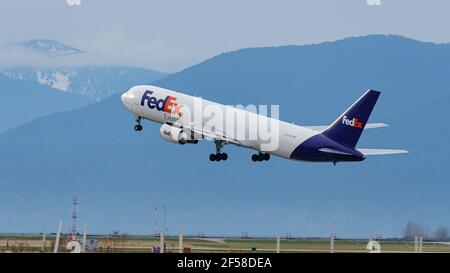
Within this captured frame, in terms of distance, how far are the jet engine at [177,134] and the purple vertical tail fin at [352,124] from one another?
1884cm

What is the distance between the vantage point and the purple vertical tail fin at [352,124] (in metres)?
137

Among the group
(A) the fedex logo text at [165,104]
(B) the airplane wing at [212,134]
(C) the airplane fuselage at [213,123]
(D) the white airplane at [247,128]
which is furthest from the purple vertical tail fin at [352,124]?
(A) the fedex logo text at [165,104]

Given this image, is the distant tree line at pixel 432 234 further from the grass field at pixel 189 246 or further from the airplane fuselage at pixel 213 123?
the airplane fuselage at pixel 213 123

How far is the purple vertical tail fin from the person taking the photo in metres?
137

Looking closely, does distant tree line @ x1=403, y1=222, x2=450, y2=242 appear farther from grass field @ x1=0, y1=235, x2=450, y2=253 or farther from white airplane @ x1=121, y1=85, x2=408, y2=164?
white airplane @ x1=121, y1=85, x2=408, y2=164

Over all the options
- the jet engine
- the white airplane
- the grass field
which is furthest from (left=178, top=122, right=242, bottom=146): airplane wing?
the grass field

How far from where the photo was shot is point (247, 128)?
5827 inches

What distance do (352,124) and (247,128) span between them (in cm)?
1486

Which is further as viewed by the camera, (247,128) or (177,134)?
(177,134)

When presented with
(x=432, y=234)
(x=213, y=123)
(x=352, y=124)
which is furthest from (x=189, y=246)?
(x=432, y=234)

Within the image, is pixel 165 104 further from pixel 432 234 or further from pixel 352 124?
pixel 432 234

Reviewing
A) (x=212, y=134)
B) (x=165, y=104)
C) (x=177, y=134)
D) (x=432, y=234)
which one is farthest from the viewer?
(x=432, y=234)

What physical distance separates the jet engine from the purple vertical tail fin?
18.8 meters
